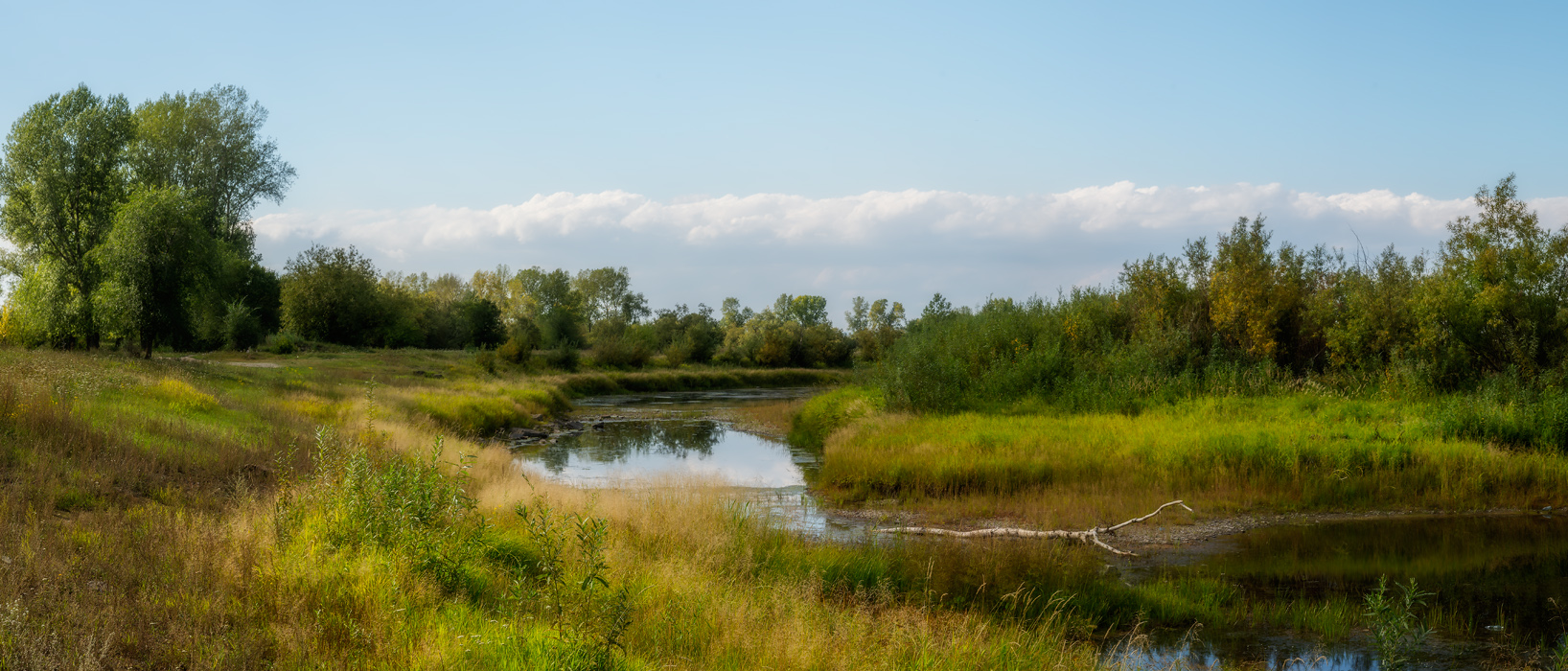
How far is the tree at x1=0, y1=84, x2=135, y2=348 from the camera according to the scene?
27.0m

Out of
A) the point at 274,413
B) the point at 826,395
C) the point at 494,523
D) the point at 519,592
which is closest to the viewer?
the point at 519,592

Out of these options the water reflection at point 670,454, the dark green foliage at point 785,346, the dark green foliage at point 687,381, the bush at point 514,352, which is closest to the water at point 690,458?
the water reflection at point 670,454

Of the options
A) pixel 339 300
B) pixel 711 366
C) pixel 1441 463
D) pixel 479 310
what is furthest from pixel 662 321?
pixel 1441 463

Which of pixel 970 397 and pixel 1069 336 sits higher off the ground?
pixel 1069 336

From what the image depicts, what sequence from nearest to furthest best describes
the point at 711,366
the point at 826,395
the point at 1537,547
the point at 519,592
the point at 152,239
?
the point at 519,592, the point at 1537,547, the point at 152,239, the point at 826,395, the point at 711,366

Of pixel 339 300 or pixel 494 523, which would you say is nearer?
pixel 494 523

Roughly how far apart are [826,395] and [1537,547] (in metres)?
24.6

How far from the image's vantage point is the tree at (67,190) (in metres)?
27.0

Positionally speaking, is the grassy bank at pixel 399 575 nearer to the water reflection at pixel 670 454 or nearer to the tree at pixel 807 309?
the water reflection at pixel 670 454

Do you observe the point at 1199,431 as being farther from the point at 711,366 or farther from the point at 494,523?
the point at 711,366

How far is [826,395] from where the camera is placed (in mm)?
36281

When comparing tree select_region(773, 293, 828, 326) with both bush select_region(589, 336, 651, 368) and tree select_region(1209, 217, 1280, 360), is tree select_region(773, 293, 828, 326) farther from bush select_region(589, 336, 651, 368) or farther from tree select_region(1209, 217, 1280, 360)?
tree select_region(1209, 217, 1280, 360)

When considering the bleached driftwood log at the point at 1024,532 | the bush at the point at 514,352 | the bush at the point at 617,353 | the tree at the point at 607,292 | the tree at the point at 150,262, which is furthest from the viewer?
the tree at the point at 607,292

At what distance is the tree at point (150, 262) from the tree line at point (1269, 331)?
76.4ft
